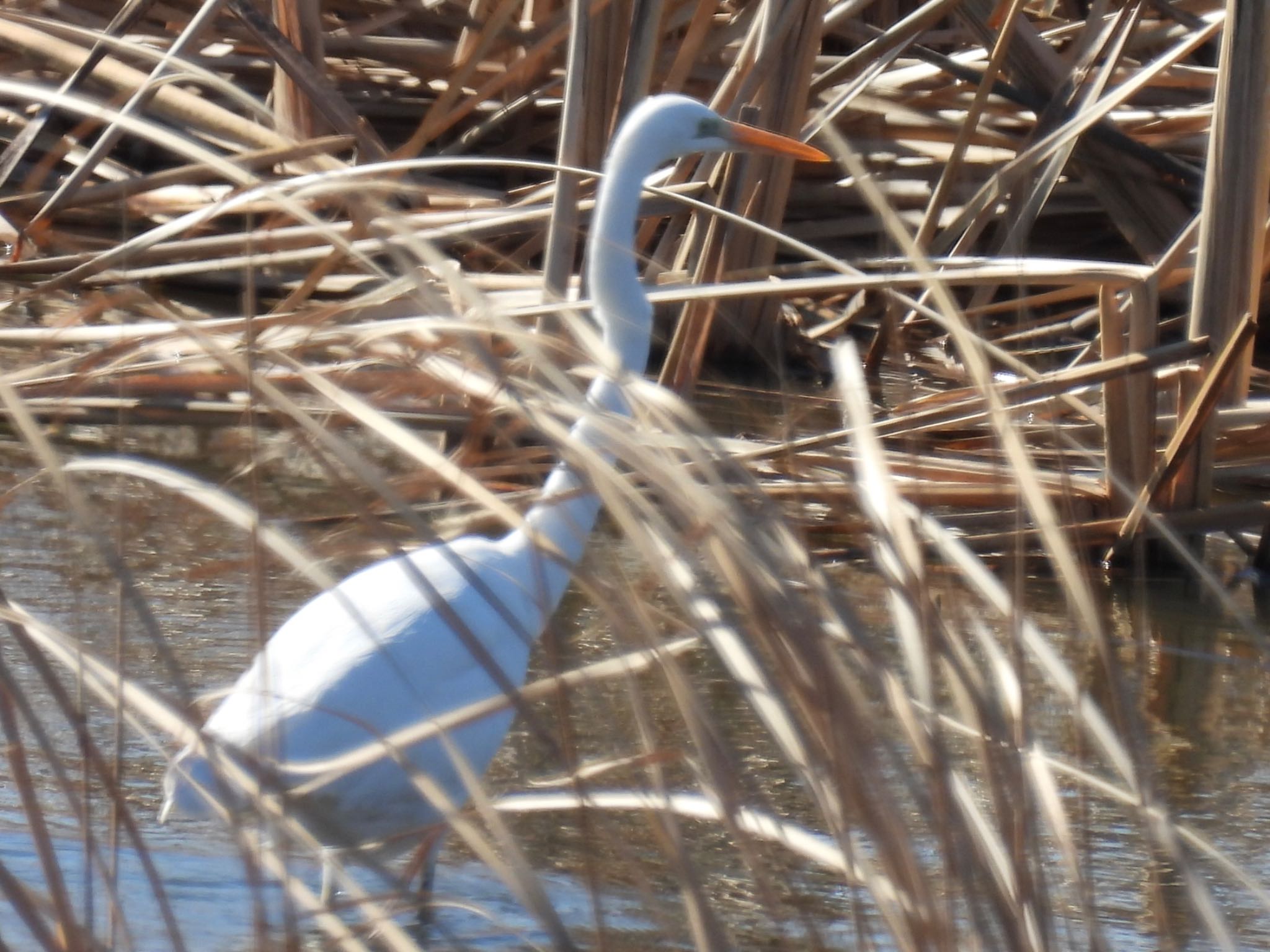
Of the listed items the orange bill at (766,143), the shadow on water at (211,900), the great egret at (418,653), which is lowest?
the shadow on water at (211,900)

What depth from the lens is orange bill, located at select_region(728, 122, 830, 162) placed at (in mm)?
2693

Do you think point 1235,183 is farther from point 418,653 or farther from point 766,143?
point 418,653

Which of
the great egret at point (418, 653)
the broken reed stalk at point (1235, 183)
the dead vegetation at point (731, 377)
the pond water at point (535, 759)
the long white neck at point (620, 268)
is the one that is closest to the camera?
the dead vegetation at point (731, 377)

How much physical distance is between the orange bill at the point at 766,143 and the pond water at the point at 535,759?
2.45ft

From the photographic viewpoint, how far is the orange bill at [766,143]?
269 centimetres

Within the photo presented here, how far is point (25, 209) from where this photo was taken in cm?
479

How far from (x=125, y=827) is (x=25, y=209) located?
4.18 metres

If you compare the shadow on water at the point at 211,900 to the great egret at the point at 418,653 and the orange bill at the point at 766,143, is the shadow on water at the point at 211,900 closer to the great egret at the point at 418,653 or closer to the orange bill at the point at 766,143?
the great egret at the point at 418,653

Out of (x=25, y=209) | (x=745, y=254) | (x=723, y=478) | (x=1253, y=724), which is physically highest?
(x=25, y=209)

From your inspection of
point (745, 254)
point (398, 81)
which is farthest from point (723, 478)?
point (398, 81)

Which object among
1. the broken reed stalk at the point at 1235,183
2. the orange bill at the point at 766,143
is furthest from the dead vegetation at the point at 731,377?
the orange bill at the point at 766,143

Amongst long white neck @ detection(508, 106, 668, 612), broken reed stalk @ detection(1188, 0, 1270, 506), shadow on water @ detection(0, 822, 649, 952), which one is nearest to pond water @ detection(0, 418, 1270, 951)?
shadow on water @ detection(0, 822, 649, 952)

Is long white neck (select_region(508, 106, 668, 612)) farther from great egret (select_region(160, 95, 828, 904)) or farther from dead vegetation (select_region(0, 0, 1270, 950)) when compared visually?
dead vegetation (select_region(0, 0, 1270, 950))

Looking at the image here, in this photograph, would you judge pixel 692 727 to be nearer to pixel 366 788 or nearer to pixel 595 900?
pixel 595 900
